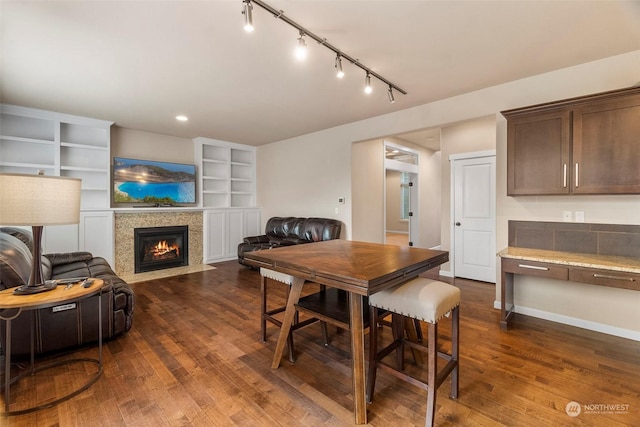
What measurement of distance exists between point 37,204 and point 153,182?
3939 millimetres

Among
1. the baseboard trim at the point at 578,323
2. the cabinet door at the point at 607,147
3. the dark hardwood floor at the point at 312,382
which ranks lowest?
the dark hardwood floor at the point at 312,382

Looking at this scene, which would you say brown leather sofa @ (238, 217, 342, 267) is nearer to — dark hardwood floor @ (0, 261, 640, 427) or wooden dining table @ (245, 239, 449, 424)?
dark hardwood floor @ (0, 261, 640, 427)

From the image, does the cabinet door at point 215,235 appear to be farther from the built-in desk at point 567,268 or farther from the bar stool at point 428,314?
the built-in desk at point 567,268

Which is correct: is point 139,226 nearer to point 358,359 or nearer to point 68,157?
point 68,157

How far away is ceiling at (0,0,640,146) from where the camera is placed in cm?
202

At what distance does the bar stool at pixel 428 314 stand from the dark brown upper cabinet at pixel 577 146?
1913mm

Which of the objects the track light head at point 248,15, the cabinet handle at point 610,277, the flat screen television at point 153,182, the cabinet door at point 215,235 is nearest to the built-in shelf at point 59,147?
the flat screen television at point 153,182

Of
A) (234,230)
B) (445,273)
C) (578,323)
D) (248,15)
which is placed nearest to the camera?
(248,15)

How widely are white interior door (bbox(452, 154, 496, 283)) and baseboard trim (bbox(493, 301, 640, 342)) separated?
1.23 meters

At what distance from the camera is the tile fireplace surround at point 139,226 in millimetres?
5020

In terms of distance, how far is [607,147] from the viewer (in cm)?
254

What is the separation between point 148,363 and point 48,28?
2744 mm

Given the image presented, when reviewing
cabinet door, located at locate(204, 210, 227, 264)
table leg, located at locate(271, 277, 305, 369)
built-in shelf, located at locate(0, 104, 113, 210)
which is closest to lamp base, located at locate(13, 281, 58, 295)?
table leg, located at locate(271, 277, 305, 369)

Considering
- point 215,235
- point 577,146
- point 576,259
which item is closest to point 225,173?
point 215,235
